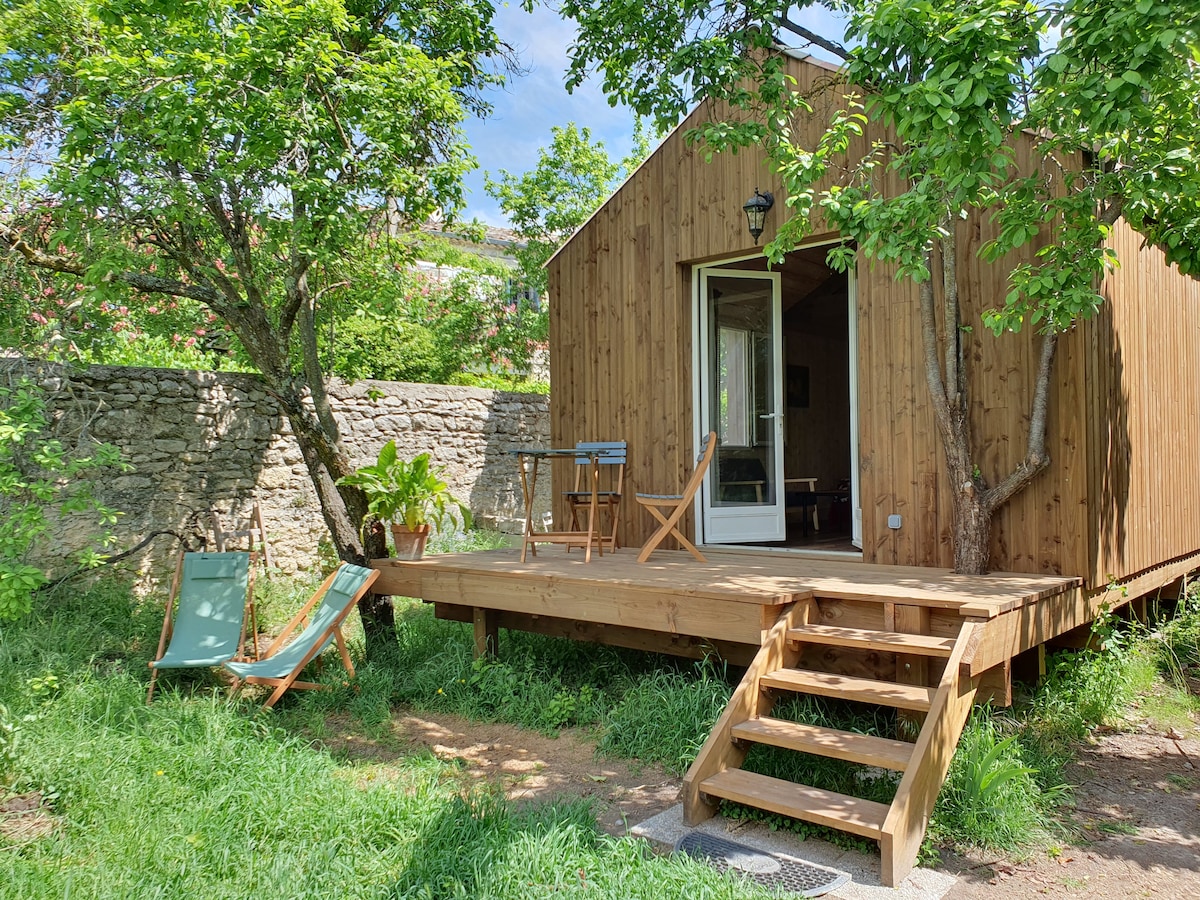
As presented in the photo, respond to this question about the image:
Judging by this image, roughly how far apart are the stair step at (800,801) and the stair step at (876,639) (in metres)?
0.71

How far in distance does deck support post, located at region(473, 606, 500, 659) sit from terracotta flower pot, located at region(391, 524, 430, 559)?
689mm

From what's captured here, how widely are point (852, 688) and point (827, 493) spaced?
16.5ft

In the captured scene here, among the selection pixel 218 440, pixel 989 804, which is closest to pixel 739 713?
pixel 989 804

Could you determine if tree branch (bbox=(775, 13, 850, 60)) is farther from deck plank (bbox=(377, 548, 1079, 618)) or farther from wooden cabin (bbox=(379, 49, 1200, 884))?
deck plank (bbox=(377, 548, 1079, 618))

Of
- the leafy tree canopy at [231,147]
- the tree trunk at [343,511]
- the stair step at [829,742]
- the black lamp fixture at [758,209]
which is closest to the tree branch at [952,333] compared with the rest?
the black lamp fixture at [758,209]

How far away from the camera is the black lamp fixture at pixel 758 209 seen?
5797mm

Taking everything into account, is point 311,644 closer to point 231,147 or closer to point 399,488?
point 399,488

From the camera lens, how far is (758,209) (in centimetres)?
580

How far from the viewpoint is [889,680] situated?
13.2 feet

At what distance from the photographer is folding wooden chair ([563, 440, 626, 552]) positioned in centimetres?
594

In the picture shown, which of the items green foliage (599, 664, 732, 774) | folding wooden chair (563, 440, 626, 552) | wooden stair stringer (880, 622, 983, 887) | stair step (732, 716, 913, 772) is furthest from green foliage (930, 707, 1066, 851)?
folding wooden chair (563, 440, 626, 552)

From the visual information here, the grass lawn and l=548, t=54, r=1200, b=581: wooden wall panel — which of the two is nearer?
the grass lawn

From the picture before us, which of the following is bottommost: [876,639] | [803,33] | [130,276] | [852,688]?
[852,688]

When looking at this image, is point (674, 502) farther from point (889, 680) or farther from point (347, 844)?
point (347, 844)
